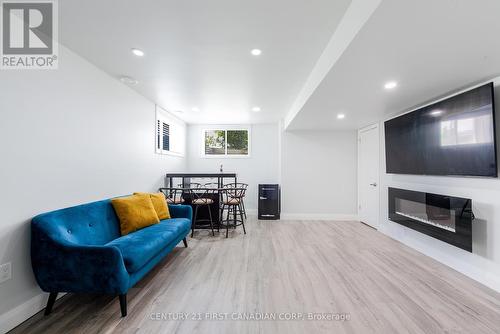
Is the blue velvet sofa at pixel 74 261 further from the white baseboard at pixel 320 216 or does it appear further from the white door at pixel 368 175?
the white door at pixel 368 175

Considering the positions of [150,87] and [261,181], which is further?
[261,181]

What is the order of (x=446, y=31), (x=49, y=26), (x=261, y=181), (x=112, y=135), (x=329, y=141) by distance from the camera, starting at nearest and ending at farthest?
(x=446, y=31), (x=49, y=26), (x=112, y=135), (x=329, y=141), (x=261, y=181)

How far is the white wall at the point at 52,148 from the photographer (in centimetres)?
173

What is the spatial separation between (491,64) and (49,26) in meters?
4.05

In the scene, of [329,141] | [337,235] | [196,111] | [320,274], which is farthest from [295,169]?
[320,274]

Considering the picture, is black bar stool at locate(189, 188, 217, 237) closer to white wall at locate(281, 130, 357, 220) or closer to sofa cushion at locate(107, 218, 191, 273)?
sofa cushion at locate(107, 218, 191, 273)

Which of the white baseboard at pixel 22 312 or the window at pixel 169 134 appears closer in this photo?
the white baseboard at pixel 22 312

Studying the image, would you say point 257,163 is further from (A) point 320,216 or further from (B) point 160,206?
(B) point 160,206

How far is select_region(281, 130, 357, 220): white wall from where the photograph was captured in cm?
534

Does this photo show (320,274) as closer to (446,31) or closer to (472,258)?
(472,258)

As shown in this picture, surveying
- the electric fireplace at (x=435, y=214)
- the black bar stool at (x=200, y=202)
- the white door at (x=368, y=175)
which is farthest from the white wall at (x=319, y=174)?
the black bar stool at (x=200, y=202)

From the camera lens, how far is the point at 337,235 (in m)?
4.08

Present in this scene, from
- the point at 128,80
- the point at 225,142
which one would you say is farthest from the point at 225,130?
the point at 128,80

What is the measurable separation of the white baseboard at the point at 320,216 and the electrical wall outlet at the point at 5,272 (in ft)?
15.1
